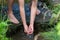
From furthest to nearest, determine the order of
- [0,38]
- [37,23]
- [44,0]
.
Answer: [44,0]
[37,23]
[0,38]

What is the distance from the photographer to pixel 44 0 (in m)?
4.38

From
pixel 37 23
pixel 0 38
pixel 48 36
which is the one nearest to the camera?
pixel 48 36

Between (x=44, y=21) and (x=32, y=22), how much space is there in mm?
263

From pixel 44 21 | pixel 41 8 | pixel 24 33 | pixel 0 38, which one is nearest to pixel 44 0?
pixel 41 8

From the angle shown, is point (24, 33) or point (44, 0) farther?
point (44, 0)

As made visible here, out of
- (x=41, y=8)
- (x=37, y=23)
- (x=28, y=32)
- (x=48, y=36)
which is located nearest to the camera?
(x=48, y=36)

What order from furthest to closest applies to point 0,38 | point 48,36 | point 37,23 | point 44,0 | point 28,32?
point 44,0
point 37,23
point 28,32
point 0,38
point 48,36

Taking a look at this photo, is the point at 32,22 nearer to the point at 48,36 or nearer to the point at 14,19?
the point at 14,19

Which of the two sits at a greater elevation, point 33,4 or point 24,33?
point 33,4

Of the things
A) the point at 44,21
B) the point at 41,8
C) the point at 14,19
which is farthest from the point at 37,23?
the point at 41,8

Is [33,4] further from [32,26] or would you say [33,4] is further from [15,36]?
[15,36]

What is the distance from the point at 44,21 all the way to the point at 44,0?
41.2 inches

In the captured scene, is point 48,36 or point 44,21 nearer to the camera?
point 48,36

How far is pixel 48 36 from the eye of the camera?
6.93 ft
